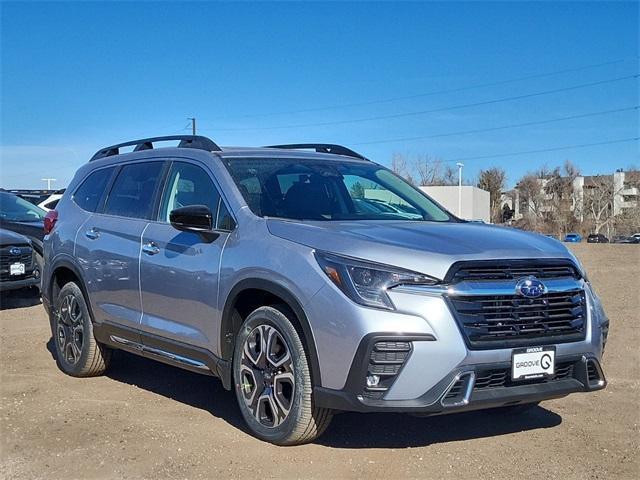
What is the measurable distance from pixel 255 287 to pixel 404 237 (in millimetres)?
980

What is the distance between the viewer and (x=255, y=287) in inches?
187

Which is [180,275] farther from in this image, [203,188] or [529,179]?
[529,179]

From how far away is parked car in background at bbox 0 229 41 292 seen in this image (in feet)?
36.2

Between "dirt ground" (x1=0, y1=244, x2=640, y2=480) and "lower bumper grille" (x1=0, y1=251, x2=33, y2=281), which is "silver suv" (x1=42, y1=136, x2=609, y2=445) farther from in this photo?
"lower bumper grille" (x1=0, y1=251, x2=33, y2=281)

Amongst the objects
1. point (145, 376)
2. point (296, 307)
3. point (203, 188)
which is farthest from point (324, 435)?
point (145, 376)

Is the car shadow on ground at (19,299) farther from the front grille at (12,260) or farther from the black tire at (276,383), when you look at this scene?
the black tire at (276,383)

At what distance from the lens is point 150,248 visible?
5.73m

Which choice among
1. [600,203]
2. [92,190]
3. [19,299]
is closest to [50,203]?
[19,299]

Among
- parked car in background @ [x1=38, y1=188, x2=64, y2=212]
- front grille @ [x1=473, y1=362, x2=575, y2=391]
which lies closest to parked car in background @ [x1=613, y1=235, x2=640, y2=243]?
parked car in background @ [x1=38, y1=188, x2=64, y2=212]

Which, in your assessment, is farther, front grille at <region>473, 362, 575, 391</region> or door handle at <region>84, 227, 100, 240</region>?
door handle at <region>84, 227, 100, 240</region>

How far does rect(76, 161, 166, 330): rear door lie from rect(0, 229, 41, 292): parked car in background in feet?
16.2

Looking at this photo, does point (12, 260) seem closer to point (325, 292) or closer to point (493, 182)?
point (325, 292)

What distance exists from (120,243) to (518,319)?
3306 millimetres

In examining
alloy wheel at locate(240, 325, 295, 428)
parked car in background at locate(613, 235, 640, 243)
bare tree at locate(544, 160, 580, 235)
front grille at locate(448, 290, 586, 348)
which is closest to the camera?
front grille at locate(448, 290, 586, 348)
